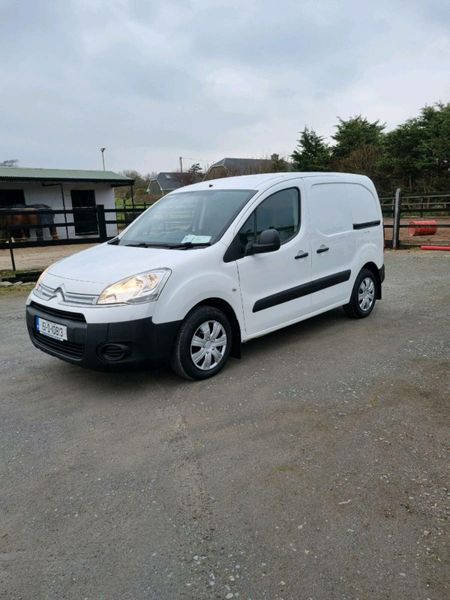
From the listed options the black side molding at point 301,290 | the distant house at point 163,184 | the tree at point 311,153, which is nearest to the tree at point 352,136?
the tree at point 311,153

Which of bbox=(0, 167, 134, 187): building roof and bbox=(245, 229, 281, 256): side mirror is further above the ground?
bbox=(0, 167, 134, 187): building roof

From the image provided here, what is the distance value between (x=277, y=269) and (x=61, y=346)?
206 centimetres

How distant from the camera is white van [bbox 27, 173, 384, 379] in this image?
347cm

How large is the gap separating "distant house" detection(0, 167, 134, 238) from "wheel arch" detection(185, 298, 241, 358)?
14.4 metres

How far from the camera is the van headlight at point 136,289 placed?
3449mm

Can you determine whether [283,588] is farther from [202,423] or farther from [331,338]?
[331,338]

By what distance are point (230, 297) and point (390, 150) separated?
2748 cm

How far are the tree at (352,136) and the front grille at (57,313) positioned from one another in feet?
108

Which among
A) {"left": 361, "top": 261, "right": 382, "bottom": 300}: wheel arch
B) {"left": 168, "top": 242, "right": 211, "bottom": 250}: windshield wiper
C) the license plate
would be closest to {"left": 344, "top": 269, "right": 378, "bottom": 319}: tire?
{"left": 361, "top": 261, "right": 382, "bottom": 300}: wheel arch

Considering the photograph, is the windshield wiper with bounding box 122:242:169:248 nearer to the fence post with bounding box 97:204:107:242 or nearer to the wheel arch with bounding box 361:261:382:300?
the wheel arch with bounding box 361:261:382:300

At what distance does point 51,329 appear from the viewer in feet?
12.1

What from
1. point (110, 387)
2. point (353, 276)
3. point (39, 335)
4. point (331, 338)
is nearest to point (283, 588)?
point (110, 387)

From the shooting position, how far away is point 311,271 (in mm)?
4766

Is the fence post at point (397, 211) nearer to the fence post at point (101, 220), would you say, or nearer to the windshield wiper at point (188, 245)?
the fence post at point (101, 220)
